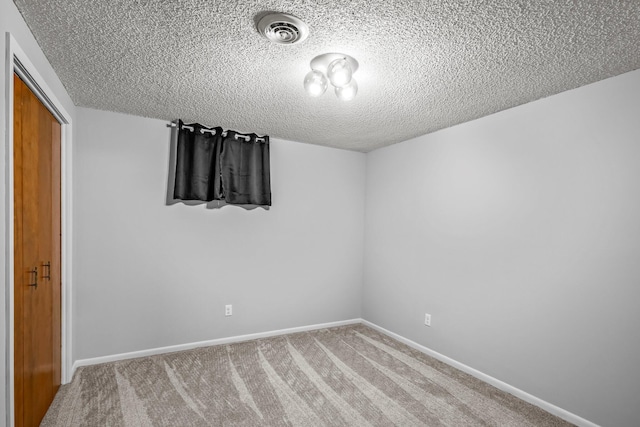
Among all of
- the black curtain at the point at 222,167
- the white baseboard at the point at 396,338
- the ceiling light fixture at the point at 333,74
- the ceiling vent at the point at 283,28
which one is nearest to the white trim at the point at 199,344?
the white baseboard at the point at 396,338

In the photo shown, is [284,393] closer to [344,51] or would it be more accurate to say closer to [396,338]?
[396,338]

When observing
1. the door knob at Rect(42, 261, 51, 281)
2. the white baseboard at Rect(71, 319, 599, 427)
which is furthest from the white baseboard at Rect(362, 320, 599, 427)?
the door knob at Rect(42, 261, 51, 281)

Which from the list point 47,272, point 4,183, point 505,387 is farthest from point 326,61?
point 505,387

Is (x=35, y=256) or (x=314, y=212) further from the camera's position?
(x=314, y=212)

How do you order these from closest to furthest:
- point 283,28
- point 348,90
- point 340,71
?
point 283,28
point 340,71
point 348,90

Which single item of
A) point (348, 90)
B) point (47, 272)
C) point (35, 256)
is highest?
point (348, 90)

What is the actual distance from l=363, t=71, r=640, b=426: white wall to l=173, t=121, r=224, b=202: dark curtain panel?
210 cm

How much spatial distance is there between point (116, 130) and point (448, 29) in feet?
9.66

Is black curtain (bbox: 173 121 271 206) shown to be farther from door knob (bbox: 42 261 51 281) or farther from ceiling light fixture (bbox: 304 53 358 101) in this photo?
ceiling light fixture (bbox: 304 53 358 101)

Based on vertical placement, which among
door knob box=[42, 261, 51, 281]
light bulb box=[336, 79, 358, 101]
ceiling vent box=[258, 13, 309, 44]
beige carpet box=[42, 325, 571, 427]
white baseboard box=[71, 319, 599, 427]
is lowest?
beige carpet box=[42, 325, 571, 427]

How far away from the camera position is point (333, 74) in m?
1.97

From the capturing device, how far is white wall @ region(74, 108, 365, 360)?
3100mm

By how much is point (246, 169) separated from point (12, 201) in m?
2.29

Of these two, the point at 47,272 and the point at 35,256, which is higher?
the point at 35,256
